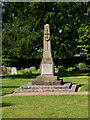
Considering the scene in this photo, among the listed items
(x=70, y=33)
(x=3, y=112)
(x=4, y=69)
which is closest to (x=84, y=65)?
(x=70, y=33)

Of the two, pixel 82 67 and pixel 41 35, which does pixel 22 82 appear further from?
pixel 82 67

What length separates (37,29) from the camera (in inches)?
1213

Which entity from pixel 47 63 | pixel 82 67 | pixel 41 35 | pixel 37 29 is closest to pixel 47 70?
pixel 47 63

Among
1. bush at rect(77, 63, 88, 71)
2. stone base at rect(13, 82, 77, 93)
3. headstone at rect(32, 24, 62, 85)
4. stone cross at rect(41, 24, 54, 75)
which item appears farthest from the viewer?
bush at rect(77, 63, 88, 71)

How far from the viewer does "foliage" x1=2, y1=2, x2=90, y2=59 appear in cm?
2925

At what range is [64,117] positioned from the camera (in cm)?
771

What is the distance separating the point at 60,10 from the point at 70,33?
3222mm

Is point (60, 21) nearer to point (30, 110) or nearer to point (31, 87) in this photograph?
point (31, 87)

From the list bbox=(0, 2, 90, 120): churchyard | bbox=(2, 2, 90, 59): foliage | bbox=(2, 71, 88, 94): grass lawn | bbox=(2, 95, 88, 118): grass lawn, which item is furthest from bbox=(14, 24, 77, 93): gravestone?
bbox=(2, 2, 90, 59): foliage

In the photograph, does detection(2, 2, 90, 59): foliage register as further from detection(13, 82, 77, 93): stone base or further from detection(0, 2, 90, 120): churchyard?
detection(13, 82, 77, 93): stone base

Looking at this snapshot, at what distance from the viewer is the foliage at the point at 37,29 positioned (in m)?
29.2

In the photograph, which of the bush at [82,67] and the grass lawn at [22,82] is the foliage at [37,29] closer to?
the bush at [82,67]

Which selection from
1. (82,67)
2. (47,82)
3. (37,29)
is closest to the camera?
(47,82)

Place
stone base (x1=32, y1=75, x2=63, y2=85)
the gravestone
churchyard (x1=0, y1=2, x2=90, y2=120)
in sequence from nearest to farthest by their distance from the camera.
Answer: the gravestone → stone base (x1=32, y1=75, x2=63, y2=85) → churchyard (x1=0, y1=2, x2=90, y2=120)
